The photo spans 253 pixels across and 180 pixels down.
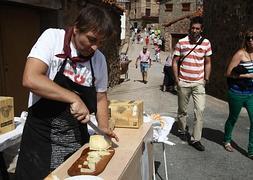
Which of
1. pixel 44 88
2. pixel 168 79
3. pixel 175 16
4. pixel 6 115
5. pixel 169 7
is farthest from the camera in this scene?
pixel 169 7

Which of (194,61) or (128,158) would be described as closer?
(128,158)

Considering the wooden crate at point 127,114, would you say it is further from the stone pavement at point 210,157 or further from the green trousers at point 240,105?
the green trousers at point 240,105

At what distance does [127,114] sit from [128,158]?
3.16ft

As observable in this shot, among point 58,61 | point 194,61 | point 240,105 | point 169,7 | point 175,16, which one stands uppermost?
point 169,7

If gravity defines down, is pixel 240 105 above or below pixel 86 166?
below

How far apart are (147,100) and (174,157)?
520 centimetres

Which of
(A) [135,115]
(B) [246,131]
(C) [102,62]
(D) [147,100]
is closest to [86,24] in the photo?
(C) [102,62]

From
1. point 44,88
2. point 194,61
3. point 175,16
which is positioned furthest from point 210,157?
point 175,16

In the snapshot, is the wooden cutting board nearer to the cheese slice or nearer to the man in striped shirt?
the cheese slice

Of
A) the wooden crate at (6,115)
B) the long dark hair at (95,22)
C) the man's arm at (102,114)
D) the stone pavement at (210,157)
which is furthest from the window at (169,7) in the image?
the long dark hair at (95,22)

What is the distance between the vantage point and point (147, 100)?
10281 millimetres

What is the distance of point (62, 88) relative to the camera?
6.61 feet

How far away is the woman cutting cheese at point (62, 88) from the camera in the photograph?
2.02 metres

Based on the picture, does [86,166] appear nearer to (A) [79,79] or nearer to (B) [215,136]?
(A) [79,79]
